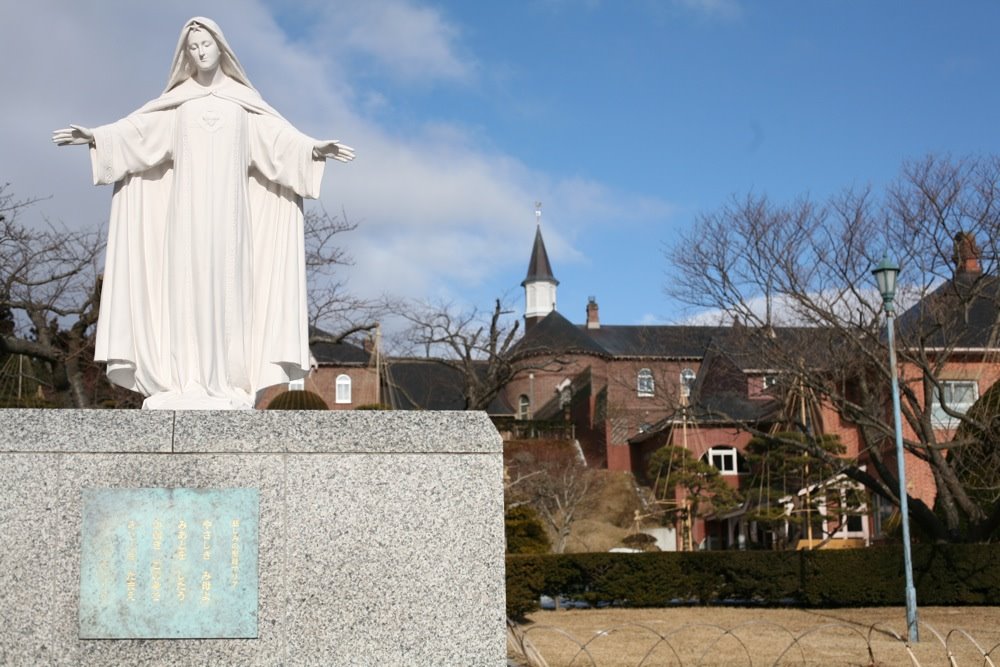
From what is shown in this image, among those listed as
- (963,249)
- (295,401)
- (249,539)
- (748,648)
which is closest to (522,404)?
(295,401)

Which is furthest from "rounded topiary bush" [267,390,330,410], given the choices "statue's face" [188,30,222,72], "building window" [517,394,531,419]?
"building window" [517,394,531,419]

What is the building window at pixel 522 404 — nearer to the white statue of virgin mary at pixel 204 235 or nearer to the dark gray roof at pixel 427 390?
the dark gray roof at pixel 427 390

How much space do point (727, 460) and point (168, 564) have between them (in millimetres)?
34580

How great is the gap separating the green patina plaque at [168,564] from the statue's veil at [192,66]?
104 inches

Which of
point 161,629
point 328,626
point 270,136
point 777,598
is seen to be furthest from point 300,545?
point 777,598

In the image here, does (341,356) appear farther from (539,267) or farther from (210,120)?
(210,120)

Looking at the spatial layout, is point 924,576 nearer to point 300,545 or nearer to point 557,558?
point 557,558

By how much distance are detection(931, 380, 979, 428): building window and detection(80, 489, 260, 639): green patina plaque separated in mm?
18383

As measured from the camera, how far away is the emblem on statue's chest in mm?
6191

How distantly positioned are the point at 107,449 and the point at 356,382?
148 feet

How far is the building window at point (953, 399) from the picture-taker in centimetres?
2197

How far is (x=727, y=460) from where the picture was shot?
38.1m

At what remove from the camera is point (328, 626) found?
518cm

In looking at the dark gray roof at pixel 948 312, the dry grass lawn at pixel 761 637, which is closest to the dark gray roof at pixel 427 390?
the dark gray roof at pixel 948 312
